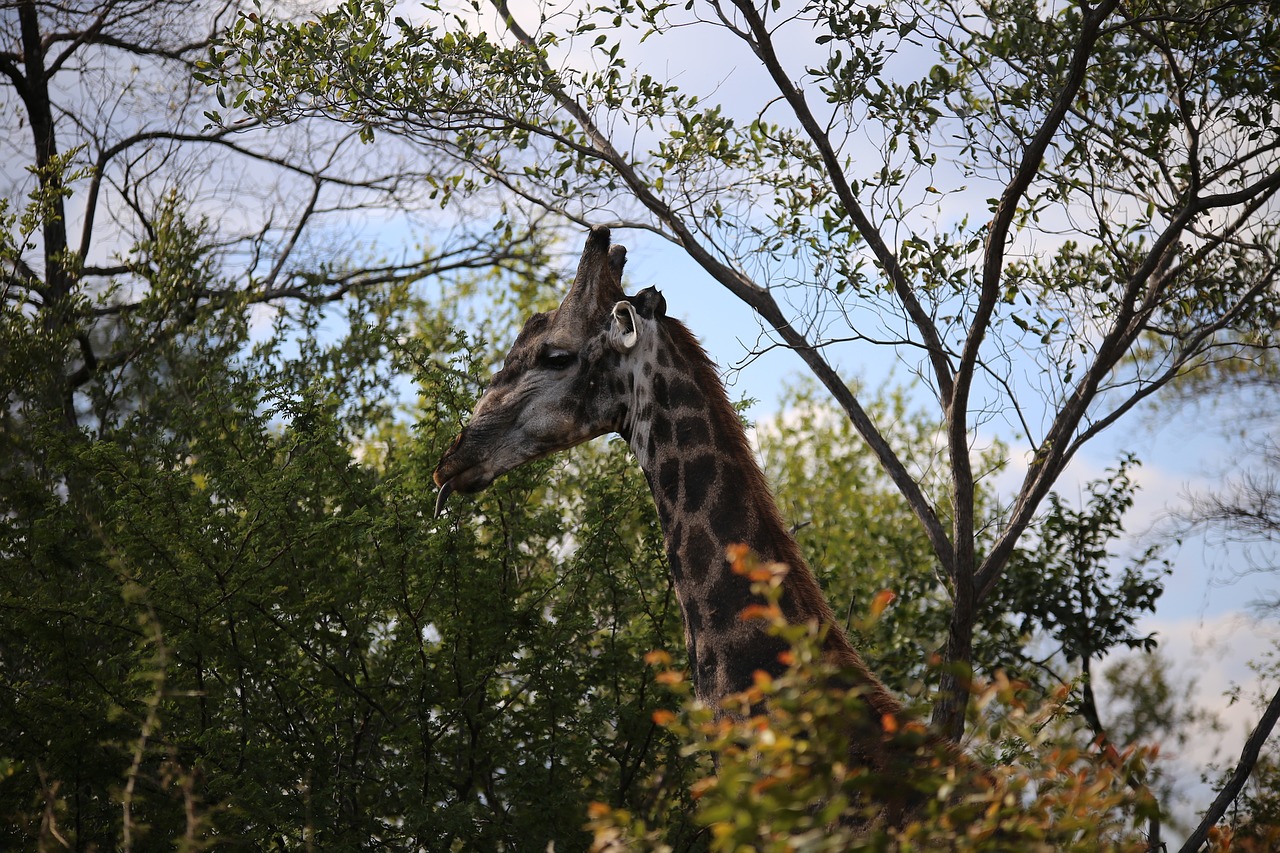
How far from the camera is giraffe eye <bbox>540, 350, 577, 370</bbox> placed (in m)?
5.92

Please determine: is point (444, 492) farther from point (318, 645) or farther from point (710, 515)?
point (318, 645)

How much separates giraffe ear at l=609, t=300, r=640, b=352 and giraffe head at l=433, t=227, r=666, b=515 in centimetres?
1

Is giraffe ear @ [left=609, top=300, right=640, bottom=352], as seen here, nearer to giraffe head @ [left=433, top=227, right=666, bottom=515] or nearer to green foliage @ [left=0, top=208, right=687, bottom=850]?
giraffe head @ [left=433, top=227, right=666, bottom=515]

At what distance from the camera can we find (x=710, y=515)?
532cm

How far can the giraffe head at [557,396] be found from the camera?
585 centimetres

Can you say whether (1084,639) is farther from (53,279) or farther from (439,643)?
(53,279)

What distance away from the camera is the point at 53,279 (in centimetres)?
1408

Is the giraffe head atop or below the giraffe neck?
atop

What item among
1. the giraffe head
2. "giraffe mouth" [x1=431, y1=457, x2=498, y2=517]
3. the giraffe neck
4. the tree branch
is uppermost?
the giraffe head

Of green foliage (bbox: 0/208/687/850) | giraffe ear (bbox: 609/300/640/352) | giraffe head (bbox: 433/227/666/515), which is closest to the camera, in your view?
giraffe ear (bbox: 609/300/640/352)

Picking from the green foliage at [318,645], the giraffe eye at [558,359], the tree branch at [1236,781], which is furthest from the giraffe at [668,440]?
the tree branch at [1236,781]

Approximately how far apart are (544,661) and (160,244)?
7.53 meters

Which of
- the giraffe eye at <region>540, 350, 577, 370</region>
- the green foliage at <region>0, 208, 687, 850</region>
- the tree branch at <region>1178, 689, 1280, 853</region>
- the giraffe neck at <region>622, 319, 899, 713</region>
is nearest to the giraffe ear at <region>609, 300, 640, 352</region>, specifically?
the giraffe neck at <region>622, 319, 899, 713</region>

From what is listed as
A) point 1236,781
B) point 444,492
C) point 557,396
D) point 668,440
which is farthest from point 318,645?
point 1236,781
